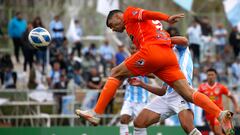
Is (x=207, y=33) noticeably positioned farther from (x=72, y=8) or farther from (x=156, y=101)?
(x=156, y=101)

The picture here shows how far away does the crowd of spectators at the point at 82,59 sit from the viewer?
1065 inches

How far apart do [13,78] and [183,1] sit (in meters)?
5.67

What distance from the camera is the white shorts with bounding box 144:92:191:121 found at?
51.4 ft

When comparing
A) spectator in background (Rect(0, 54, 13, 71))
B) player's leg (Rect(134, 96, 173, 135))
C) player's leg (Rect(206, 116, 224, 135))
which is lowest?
player's leg (Rect(206, 116, 224, 135))

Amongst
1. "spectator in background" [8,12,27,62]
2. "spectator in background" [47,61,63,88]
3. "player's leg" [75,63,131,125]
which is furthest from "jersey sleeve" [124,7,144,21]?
"spectator in background" [8,12,27,62]

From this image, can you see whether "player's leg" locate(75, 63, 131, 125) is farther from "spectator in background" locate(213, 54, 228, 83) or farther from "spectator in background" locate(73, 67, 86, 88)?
"spectator in background" locate(213, 54, 228, 83)

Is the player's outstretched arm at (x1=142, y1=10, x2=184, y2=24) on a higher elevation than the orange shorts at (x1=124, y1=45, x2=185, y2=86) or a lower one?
higher

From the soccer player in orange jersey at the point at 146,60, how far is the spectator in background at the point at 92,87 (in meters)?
10.5

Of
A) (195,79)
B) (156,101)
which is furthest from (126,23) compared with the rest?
(195,79)

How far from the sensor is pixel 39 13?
3591 centimetres

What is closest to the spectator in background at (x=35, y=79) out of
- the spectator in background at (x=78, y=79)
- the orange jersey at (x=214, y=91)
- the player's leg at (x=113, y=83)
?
the spectator in background at (x=78, y=79)

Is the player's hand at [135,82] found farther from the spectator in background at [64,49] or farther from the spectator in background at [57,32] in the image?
the spectator in background at [57,32]

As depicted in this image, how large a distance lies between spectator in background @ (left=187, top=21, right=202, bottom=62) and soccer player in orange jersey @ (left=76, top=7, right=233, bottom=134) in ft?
46.6

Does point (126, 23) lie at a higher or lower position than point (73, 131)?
higher
